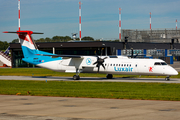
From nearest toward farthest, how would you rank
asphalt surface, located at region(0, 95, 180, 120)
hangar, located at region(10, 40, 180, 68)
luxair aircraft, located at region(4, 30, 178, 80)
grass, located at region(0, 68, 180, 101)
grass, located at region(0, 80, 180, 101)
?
asphalt surface, located at region(0, 95, 180, 120) < grass, located at region(0, 80, 180, 101) < grass, located at region(0, 68, 180, 101) < luxair aircraft, located at region(4, 30, 178, 80) < hangar, located at region(10, 40, 180, 68)

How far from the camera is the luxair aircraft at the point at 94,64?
33.9 m

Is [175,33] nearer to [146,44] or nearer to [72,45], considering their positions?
[146,44]

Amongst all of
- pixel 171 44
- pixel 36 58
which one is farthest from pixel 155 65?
pixel 171 44

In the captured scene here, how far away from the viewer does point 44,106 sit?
50.2ft

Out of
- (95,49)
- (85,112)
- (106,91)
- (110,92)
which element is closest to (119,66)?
(106,91)

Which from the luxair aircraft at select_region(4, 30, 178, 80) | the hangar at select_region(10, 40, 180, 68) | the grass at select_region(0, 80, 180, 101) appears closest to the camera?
the grass at select_region(0, 80, 180, 101)

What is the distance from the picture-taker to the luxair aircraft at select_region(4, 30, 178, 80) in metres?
33.9

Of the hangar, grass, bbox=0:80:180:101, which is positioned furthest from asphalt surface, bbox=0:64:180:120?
the hangar

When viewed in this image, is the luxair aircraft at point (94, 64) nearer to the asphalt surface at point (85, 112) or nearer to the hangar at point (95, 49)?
the asphalt surface at point (85, 112)

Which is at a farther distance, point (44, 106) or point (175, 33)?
point (175, 33)

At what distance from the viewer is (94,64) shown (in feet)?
123

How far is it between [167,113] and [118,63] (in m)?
23.3

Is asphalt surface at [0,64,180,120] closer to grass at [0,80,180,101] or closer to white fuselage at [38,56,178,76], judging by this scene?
grass at [0,80,180,101]

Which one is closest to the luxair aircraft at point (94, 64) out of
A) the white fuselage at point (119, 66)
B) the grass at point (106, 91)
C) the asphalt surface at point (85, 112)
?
the white fuselage at point (119, 66)
